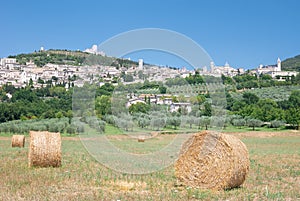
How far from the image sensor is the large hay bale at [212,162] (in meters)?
9.42

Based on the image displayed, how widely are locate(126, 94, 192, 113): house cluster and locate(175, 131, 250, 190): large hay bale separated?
6.37 meters

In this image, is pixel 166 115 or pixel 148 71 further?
pixel 166 115

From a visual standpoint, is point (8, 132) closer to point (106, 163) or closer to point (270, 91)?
point (106, 163)

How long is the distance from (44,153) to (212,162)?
5530 mm

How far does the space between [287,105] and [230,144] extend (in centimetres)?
6385

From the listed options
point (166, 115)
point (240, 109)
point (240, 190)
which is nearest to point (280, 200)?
point (240, 190)

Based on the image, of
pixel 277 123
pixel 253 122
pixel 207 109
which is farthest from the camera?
pixel 253 122

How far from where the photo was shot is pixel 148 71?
16.1 m

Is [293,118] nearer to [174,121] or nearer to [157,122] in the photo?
[157,122]

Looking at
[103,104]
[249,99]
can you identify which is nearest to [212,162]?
[103,104]

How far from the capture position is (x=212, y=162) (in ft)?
32.1

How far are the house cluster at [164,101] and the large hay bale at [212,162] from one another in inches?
251

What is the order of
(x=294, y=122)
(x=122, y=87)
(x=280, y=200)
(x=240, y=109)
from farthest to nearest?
(x=240, y=109) → (x=294, y=122) → (x=122, y=87) → (x=280, y=200)

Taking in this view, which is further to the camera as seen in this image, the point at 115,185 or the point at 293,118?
the point at 293,118
